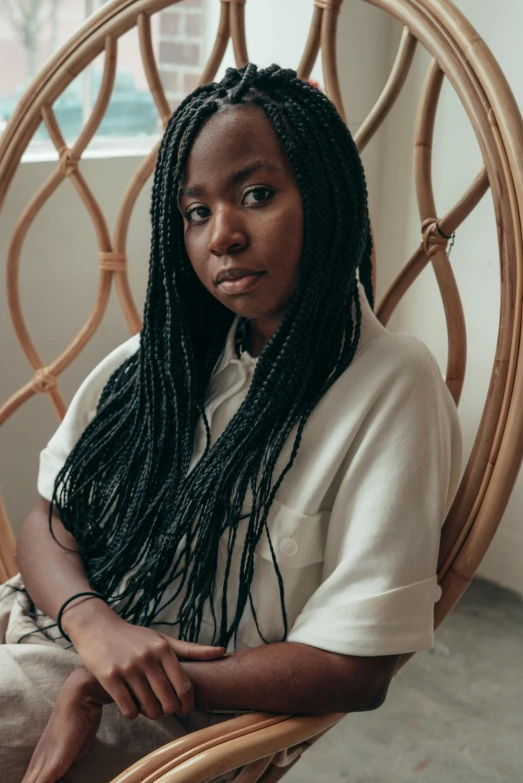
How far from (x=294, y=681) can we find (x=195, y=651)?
3.6 inches

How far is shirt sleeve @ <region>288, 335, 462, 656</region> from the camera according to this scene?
713 mm

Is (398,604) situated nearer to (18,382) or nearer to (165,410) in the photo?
(165,410)

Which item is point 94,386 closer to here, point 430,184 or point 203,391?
point 203,391

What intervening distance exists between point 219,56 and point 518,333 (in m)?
0.56

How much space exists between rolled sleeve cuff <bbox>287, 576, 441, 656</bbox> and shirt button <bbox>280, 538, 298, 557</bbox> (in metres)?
0.07

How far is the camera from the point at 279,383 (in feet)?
2.59

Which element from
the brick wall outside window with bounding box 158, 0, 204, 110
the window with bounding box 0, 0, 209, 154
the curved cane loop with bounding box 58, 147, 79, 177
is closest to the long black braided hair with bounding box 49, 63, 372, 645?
the curved cane loop with bounding box 58, 147, 79, 177

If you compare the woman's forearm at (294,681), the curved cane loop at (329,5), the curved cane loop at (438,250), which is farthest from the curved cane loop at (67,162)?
the woman's forearm at (294,681)

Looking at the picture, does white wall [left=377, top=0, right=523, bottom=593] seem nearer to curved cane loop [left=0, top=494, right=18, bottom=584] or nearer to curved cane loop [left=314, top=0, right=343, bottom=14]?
curved cane loop [left=314, top=0, right=343, bottom=14]

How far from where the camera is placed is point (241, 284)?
77cm

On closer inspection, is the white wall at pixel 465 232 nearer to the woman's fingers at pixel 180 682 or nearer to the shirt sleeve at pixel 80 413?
the shirt sleeve at pixel 80 413

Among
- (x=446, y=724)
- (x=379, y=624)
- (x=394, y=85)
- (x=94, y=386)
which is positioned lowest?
(x=446, y=724)

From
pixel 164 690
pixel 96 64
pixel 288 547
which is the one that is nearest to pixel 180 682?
pixel 164 690

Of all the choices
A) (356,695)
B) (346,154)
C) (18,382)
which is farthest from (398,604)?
(18,382)
